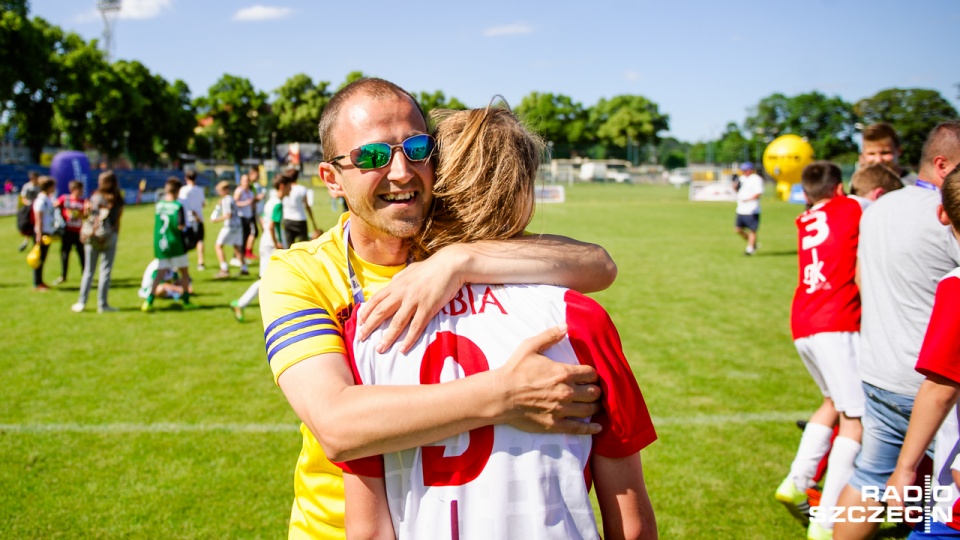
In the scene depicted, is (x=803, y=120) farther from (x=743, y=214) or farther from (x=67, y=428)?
(x=67, y=428)

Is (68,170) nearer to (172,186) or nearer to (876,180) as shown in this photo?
(172,186)

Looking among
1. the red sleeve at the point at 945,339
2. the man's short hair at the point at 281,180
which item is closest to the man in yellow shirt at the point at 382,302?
the red sleeve at the point at 945,339

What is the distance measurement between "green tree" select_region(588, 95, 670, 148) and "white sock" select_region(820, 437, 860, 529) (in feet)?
298

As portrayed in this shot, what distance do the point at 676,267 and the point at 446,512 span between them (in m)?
13.7

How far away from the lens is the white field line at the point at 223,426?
555cm

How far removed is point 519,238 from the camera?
69.4 inches

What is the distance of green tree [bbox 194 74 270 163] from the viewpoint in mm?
82000

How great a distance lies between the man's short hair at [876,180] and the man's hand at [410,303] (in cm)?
416

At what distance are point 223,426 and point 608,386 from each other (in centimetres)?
496

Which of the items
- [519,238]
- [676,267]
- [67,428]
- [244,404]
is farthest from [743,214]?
[519,238]

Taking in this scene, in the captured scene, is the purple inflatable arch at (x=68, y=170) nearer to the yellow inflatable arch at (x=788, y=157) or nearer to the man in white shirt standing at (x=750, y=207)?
the man in white shirt standing at (x=750, y=207)

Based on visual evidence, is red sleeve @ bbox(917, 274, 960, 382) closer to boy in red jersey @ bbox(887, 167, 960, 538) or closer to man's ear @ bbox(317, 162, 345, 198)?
boy in red jersey @ bbox(887, 167, 960, 538)

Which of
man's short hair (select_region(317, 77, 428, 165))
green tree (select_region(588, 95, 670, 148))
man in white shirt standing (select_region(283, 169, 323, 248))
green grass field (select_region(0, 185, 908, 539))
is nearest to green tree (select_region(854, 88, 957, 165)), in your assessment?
green grass field (select_region(0, 185, 908, 539))

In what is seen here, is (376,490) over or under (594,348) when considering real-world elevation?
under
